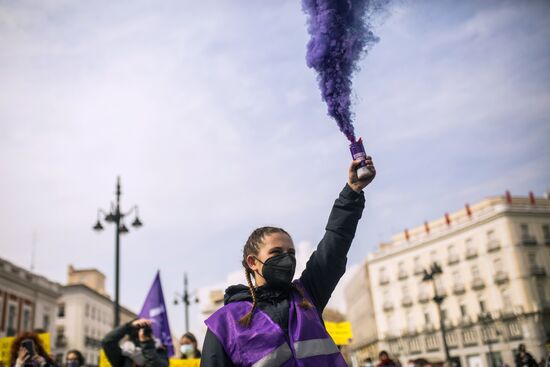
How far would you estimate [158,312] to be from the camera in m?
11.0

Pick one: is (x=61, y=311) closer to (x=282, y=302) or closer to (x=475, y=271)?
(x=475, y=271)

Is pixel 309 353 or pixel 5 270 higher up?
pixel 5 270

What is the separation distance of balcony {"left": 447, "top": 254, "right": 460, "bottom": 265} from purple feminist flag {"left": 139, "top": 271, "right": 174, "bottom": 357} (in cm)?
4702

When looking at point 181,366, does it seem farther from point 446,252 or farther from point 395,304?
point 395,304

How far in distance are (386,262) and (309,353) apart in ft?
201

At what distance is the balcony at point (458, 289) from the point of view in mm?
51781

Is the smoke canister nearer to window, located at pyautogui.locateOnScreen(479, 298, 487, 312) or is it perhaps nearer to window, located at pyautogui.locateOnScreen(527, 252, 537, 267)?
window, located at pyautogui.locateOnScreen(527, 252, 537, 267)

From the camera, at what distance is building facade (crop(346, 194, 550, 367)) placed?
4694cm

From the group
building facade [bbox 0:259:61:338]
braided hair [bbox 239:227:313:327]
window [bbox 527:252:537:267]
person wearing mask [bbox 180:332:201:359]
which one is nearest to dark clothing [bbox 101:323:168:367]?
person wearing mask [bbox 180:332:201:359]

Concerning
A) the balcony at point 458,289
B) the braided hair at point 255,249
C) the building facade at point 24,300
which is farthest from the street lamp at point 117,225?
the balcony at point 458,289

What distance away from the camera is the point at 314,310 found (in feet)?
7.31

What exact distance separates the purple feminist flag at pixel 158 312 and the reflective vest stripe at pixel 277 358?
361 inches

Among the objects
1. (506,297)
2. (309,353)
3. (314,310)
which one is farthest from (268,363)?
(506,297)

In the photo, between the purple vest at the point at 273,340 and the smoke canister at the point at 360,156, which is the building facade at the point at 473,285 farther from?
the purple vest at the point at 273,340
